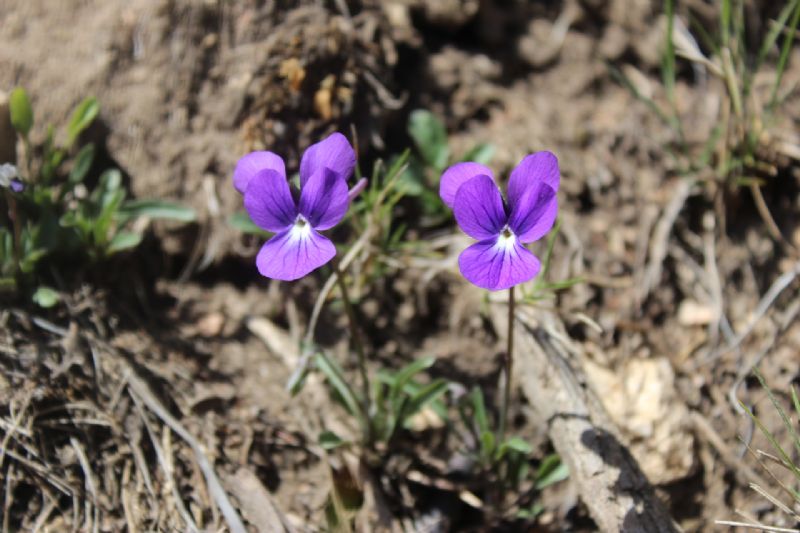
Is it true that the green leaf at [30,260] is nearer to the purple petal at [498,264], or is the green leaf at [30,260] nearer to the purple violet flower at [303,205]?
the purple violet flower at [303,205]

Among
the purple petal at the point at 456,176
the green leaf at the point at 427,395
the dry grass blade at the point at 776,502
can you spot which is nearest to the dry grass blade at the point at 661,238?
the green leaf at the point at 427,395

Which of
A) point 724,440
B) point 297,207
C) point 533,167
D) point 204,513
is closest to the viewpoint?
point 533,167

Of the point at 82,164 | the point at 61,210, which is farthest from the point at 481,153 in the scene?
the point at 61,210

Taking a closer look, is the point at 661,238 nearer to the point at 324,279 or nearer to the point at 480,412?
the point at 480,412


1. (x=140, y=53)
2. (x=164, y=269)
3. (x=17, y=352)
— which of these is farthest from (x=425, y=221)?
(x=17, y=352)

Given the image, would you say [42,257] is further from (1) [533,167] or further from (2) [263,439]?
(1) [533,167]

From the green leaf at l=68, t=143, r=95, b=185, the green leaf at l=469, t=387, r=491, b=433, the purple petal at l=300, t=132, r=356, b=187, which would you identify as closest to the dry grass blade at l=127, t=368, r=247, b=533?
the green leaf at l=68, t=143, r=95, b=185
